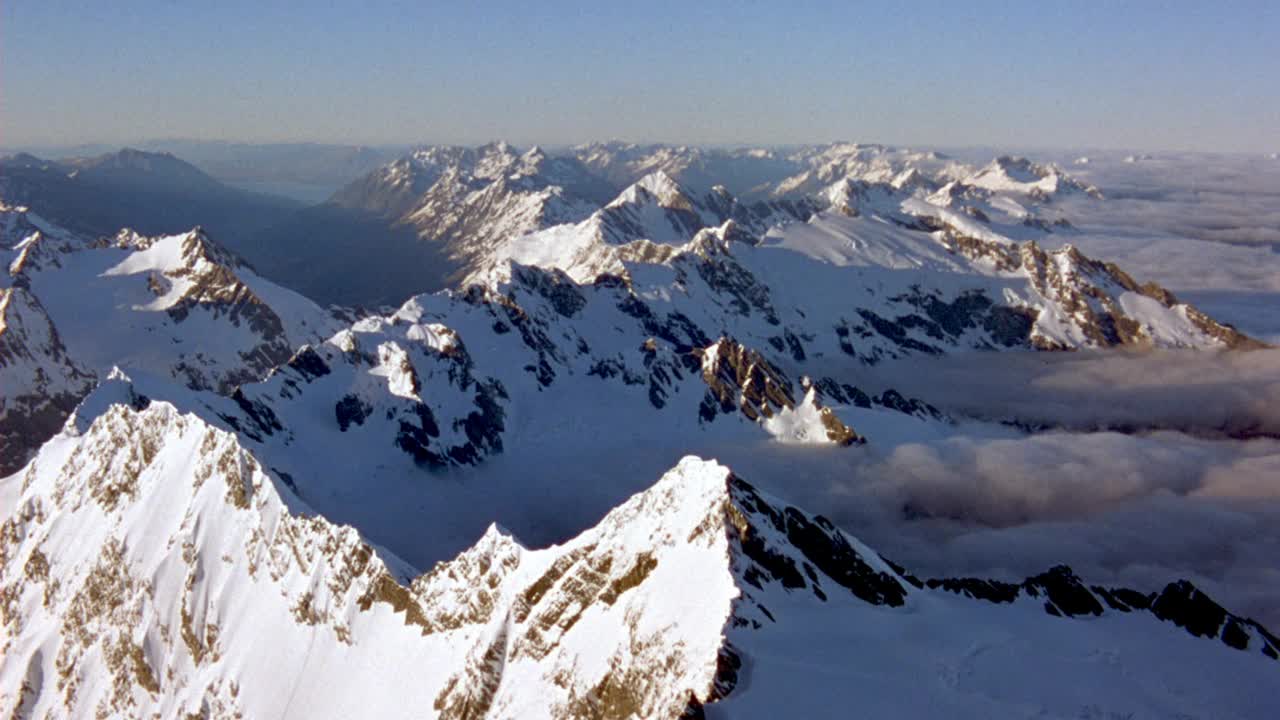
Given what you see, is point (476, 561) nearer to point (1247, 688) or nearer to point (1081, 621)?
point (1081, 621)

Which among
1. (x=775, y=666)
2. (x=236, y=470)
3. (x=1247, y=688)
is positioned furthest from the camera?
(x=236, y=470)

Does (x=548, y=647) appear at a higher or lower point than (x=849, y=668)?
lower

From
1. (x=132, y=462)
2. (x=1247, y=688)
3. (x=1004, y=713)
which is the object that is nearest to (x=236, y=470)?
(x=132, y=462)

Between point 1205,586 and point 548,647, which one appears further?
point 1205,586

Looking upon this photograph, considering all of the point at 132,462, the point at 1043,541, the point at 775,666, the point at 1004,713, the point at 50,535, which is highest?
the point at 775,666

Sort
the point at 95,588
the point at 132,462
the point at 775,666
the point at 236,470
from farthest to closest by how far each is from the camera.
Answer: the point at 132,462, the point at 95,588, the point at 236,470, the point at 775,666

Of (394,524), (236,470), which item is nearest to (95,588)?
(236,470)

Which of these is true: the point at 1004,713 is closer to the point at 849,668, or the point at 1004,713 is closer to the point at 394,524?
the point at 849,668
